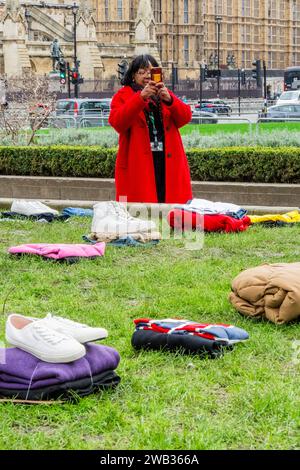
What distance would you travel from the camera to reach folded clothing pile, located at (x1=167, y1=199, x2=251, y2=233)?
9164 mm

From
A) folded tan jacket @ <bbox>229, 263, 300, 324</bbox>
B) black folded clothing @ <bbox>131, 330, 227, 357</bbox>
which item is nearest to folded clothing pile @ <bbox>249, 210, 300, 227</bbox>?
folded tan jacket @ <bbox>229, 263, 300, 324</bbox>

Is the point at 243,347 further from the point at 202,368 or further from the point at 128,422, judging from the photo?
the point at 128,422

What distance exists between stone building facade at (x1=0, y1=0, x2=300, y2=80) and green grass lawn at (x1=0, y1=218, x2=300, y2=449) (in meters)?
56.3

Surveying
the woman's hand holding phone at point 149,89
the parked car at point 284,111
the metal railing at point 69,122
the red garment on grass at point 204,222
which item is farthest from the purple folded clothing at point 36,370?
the parked car at point 284,111

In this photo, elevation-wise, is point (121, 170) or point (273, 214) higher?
point (121, 170)

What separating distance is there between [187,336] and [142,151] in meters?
3.74

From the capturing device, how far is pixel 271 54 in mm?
94438

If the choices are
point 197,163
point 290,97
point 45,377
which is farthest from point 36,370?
point 290,97

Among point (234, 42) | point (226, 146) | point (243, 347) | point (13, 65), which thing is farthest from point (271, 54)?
point (243, 347)

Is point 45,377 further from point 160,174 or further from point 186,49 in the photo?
point 186,49

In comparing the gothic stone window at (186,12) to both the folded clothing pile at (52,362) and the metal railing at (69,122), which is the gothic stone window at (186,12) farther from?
the folded clothing pile at (52,362)

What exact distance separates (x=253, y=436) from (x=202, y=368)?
0.92m

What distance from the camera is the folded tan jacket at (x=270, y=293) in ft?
18.6
